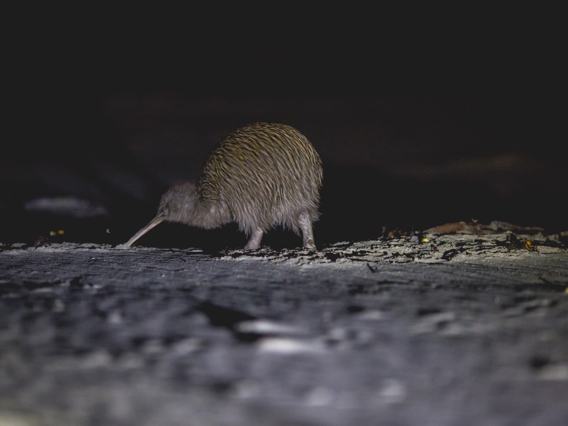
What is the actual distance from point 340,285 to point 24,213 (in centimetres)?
431

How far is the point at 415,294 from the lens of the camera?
6.95ft

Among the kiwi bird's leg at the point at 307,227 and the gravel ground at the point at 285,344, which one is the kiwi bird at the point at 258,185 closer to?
the kiwi bird's leg at the point at 307,227

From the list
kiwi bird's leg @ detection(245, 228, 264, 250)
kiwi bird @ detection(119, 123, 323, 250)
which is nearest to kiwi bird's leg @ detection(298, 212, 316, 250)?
kiwi bird @ detection(119, 123, 323, 250)

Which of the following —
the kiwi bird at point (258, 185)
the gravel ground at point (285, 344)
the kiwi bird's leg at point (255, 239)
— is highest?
the kiwi bird at point (258, 185)

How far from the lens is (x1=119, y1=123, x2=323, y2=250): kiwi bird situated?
3.42m

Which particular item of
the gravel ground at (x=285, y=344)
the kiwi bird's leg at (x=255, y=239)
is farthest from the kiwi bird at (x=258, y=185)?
the gravel ground at (x=285, y=344)

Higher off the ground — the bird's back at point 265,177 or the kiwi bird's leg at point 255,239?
the bird's back at point 265,177

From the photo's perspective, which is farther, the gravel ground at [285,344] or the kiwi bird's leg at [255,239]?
the kiwi bird's leg at [255,239]

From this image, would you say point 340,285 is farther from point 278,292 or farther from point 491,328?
point 491,328

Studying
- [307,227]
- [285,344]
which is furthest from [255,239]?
[285,344]

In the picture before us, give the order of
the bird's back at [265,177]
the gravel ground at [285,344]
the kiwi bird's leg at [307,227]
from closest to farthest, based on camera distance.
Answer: the gravel ground at [285,344], the bird's back at [265,177], the kiwi bird's leg at [307,227]

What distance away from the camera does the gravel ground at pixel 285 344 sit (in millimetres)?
1215

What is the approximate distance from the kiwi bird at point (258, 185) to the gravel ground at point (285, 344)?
818 mm

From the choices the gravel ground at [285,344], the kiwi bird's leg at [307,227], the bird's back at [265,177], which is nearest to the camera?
the gravel ground at [285,344]
